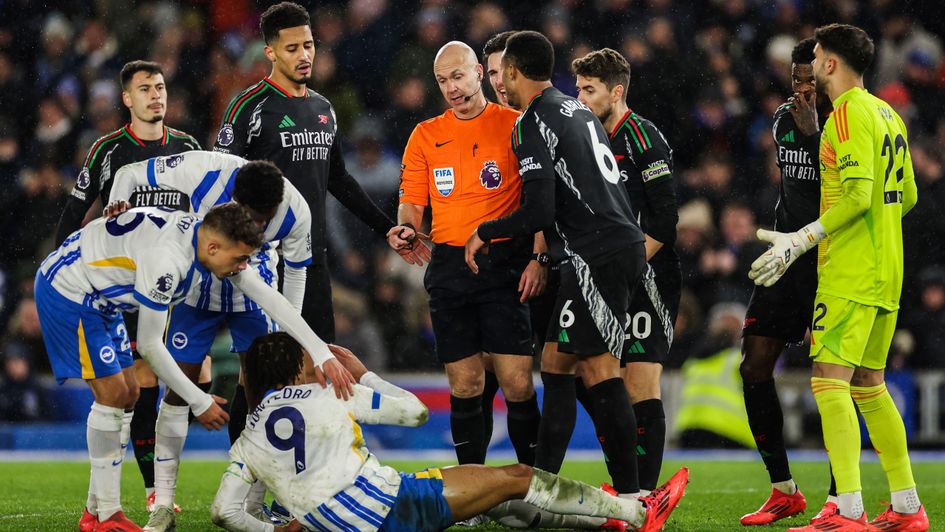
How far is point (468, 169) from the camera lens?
627cm

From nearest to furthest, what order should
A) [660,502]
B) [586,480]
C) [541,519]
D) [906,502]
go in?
[660,502]
[541,519]
[906,502]
[586,480]

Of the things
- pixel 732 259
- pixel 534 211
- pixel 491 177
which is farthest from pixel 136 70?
pixel 732 259

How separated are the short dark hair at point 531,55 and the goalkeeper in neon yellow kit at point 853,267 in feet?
4.29

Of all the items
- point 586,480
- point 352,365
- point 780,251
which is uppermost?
point 780,251

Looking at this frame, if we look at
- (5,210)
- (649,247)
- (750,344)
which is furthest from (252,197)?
(5,210)

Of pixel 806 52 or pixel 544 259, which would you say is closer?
pixel 544 259

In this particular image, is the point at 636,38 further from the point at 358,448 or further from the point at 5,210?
the point at 358,448

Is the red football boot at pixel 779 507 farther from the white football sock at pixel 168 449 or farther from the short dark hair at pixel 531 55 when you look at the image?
the white football sock at pixel 168 449

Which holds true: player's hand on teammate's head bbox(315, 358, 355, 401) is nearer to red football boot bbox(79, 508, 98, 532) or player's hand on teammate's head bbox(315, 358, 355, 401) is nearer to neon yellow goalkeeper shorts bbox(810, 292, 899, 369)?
red football boot bbox(79, 508, 98, 532)

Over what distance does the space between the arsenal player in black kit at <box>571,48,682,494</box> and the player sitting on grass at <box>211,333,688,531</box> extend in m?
1.13

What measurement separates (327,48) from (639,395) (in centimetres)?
851

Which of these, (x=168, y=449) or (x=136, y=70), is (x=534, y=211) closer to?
(x=168, y=449)

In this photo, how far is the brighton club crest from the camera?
6.21 metres

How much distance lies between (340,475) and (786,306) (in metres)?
2.79
